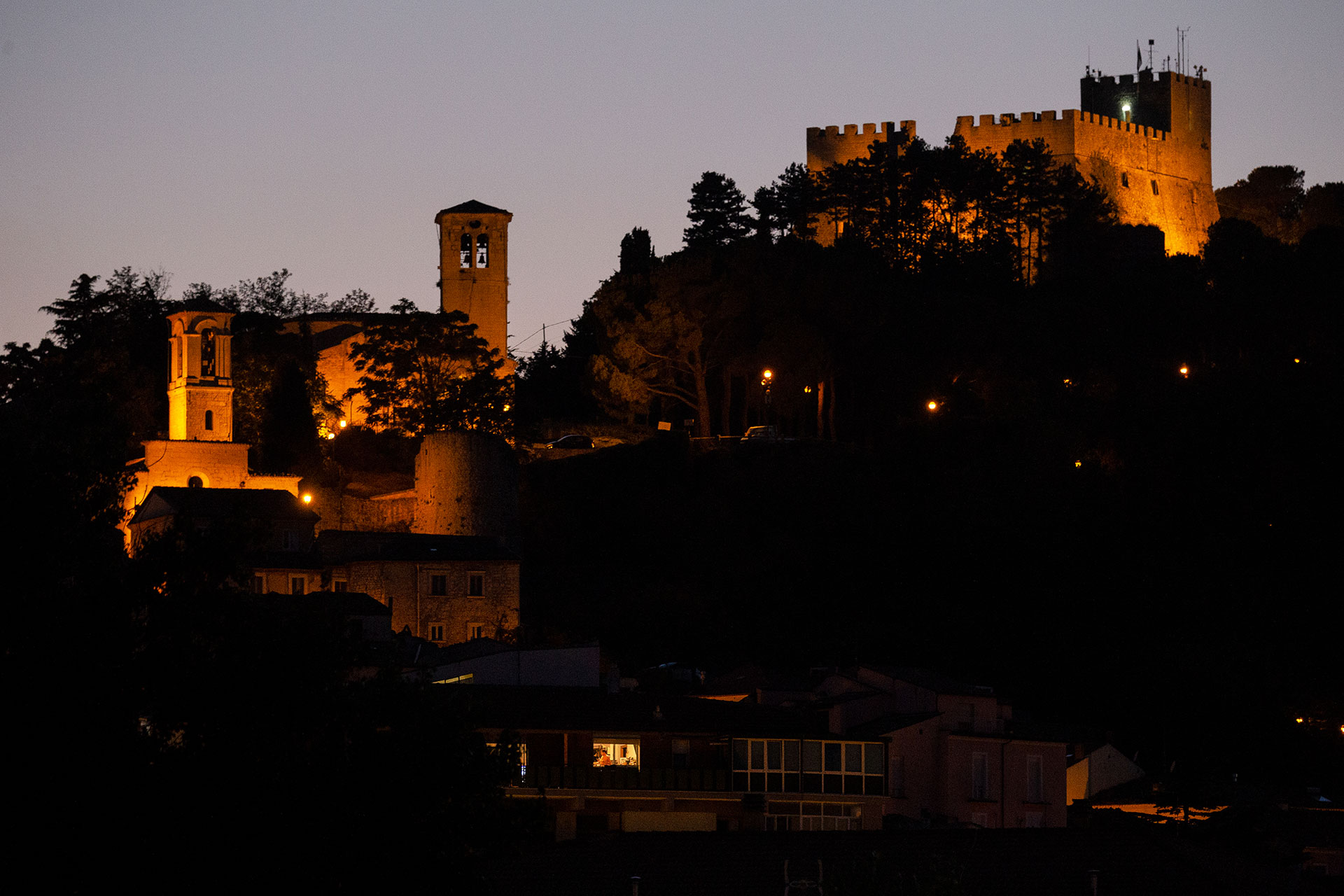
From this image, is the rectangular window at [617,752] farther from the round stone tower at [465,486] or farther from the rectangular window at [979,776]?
the round stone tower at [465,486]

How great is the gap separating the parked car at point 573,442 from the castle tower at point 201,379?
407 inches

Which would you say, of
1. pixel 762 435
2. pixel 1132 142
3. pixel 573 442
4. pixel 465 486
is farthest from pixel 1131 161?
pixel 465 486

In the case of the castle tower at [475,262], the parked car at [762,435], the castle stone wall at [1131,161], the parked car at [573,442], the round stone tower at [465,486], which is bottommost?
the round stone tower at [465,486]

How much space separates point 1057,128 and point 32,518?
228ft

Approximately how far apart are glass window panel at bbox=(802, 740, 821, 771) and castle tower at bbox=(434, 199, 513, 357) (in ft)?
121

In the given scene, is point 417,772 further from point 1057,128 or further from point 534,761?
point 1057,128

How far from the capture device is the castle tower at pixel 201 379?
2352 inches

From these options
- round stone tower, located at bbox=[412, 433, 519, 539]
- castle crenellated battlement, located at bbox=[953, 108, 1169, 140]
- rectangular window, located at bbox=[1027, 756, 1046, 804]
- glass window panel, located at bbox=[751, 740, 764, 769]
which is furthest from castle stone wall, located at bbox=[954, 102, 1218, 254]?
glass window panel, located at bbox=[751, 740, 764, 769]

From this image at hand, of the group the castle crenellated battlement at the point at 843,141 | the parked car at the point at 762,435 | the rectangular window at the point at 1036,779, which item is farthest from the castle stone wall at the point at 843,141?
the rectangular window at the point at 1036,779

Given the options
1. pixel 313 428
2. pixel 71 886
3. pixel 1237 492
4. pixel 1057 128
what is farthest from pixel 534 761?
pixel 1057 128

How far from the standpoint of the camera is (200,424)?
196 ft

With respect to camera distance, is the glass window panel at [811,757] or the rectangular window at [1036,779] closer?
the glass window panel at [811,757]

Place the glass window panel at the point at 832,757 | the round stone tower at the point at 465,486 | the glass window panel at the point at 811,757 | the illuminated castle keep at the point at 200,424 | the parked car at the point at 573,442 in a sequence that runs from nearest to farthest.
→ the glass window panel at the point at 811,757 < the glass window panel at the point at 832,757 < the illuminated castle keep at the point at 200,424 < the round stone tower at the point at 465,486 < the parked car at the point at 573,442

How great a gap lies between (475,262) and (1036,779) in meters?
38.4
